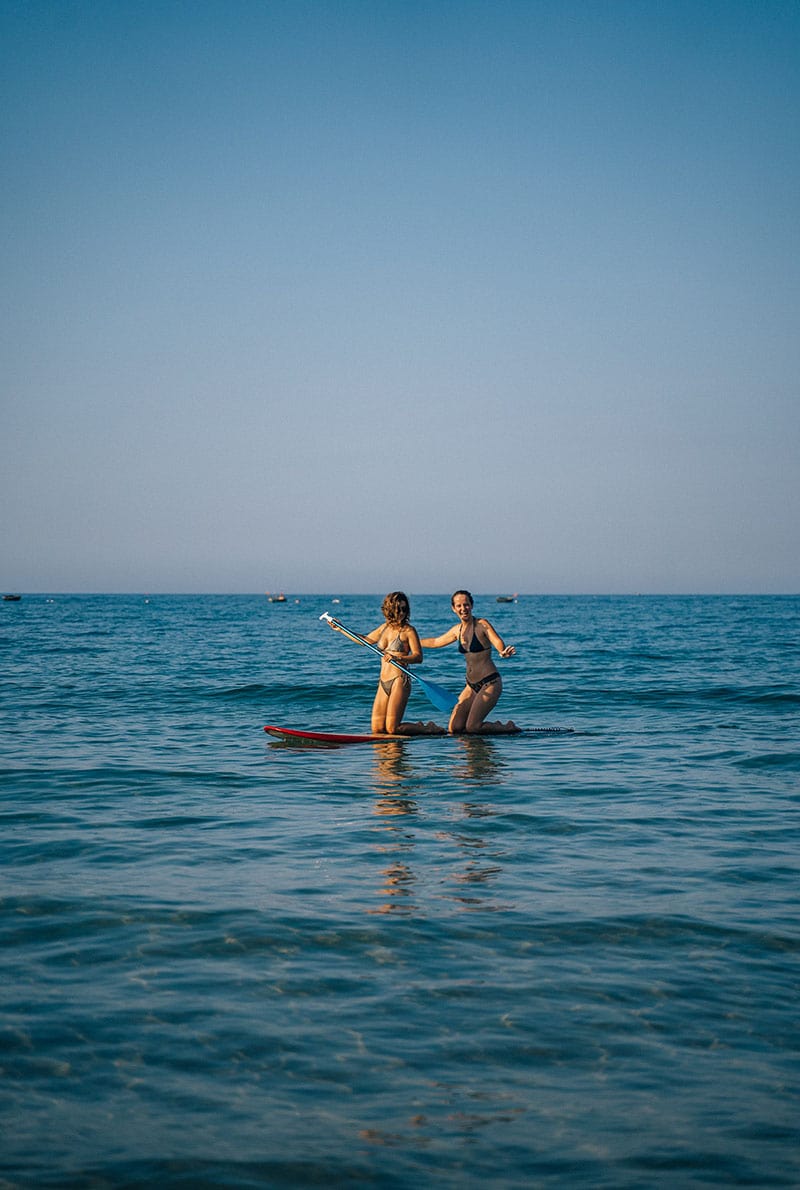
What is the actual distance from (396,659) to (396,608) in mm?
851

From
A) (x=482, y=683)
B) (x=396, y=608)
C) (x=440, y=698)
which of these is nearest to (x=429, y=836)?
(x=396, y=608)

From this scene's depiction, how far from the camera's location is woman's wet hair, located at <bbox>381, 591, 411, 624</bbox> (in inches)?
571

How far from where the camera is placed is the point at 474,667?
15.6m

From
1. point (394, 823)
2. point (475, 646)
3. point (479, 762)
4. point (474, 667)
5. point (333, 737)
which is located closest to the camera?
point (394, 823)

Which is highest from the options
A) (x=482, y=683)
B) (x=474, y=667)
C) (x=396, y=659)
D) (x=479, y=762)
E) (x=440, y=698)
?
(x=396, y=659)

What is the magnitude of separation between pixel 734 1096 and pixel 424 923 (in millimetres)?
2696

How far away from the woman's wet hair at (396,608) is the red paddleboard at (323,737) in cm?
216

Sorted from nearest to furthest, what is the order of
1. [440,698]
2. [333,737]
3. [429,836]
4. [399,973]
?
[399,973] < [429,836] < [333,737] < [440,698]

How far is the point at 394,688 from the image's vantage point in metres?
15.6

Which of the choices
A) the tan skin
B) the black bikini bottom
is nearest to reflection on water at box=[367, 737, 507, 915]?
the tan skin

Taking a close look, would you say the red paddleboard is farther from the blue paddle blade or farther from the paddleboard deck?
the blue paddle blade

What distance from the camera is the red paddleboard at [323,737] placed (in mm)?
15875

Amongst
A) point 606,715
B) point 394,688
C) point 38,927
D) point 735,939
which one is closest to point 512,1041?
point 735,939

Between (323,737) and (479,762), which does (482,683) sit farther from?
(323,737)
